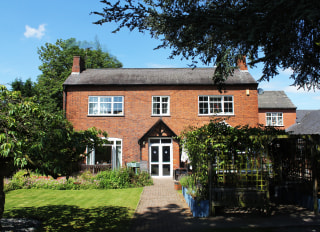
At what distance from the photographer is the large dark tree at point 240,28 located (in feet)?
14.3

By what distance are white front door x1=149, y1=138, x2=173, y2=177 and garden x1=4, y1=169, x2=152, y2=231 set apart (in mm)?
3394

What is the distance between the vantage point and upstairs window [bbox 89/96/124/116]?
19.8 m

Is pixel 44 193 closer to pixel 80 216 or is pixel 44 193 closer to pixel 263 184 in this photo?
pixel 80 216

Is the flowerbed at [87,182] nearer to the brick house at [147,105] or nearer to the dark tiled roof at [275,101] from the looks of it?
the brick house at [147,105]

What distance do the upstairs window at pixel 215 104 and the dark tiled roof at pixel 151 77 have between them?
1.19 meters

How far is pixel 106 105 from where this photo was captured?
19.9 meters

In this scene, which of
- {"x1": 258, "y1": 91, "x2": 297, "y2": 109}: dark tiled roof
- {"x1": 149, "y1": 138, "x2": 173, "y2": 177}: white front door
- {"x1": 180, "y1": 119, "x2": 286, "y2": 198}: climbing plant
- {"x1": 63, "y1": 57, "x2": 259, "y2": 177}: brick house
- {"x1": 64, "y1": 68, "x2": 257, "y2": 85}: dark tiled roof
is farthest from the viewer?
{"x1": 258, "y1": 91, "x2": 297, "y2": 109}: dark tiled roof

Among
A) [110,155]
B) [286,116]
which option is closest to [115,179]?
[110,155]

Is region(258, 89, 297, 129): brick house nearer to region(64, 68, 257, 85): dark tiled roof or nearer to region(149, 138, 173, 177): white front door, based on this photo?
region(64, 68, 257, 85): dark tiled roof

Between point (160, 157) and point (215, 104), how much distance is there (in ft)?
19.3

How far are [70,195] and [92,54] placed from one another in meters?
29.0

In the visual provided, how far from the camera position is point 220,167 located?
8.12 metres

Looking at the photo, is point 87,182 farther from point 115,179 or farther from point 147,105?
point 147,105

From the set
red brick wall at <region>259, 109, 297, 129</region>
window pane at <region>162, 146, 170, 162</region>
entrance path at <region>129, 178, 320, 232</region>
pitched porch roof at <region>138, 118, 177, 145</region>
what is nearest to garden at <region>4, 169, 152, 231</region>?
entrance path at <region>129, 178, 320, 232</region>
